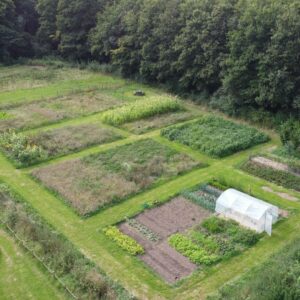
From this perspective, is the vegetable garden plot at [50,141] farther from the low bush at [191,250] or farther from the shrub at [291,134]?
the low bush at [191,250]

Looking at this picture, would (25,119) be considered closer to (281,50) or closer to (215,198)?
(215,198)

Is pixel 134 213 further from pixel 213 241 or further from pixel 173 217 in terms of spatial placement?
pixel 213 241

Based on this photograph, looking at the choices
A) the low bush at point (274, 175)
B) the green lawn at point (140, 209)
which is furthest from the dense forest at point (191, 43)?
the green lawn at point (140, 209)

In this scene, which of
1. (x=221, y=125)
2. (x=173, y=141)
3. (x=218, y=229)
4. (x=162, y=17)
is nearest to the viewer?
(x=218, y=229)

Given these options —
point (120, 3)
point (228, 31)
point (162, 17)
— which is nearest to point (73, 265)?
point (228, 31)

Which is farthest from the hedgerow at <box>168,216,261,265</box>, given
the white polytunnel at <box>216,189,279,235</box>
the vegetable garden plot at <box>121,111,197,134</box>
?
the vegetable garden plot at <box>121,111,197,134</box>
